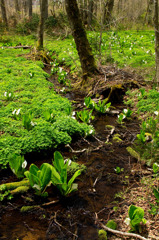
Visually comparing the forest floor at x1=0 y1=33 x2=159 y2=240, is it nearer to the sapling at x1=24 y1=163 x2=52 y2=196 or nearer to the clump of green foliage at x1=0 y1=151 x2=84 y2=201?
the clump of green foliage at x1=0 y1=151 x2=84 y2=201

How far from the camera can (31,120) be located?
412cm

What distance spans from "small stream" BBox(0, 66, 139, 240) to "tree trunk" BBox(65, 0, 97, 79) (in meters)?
4.00

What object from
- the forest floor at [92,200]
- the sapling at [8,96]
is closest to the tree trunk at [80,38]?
the sapling at [8,96]

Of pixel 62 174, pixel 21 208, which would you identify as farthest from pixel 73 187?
pixel 21 208

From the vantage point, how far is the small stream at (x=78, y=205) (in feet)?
7.69

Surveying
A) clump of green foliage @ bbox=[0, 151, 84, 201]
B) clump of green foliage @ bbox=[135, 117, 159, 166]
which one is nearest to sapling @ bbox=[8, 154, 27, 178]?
clump of green foliage @ bbox=[0, 151, 84, 201]

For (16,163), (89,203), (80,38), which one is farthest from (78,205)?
(80,38)

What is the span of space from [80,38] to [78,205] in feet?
19.0

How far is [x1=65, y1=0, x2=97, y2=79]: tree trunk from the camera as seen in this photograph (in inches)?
256

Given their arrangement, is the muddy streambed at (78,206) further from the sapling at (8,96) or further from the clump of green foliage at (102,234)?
the sapling at (8,96)

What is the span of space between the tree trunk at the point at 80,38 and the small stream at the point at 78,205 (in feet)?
13.1

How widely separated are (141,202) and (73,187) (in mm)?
958

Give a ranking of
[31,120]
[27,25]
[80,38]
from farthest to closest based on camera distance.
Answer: [27,25], [80,38], [31,120]

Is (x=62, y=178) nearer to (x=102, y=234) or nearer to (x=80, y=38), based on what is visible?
(x=102, y=234)
